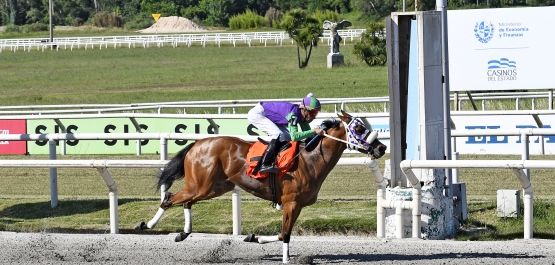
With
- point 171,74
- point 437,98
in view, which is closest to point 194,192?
point 437,98

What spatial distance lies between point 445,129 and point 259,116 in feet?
6.87

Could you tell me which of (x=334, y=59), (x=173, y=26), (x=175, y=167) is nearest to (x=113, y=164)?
(x=175, y=167)

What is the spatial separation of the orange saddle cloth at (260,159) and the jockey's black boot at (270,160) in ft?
0.13

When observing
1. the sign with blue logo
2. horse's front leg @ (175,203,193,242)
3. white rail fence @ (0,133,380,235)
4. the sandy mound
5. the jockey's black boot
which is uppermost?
the sandy mound

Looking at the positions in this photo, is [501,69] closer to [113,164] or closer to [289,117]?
[113,164]

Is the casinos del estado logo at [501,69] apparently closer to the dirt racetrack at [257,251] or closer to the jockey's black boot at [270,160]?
the dirt racetrack at [257,251]

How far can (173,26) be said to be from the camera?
248 ft

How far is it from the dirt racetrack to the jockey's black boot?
0.74 meters

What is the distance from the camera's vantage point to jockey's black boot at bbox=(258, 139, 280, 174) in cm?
765

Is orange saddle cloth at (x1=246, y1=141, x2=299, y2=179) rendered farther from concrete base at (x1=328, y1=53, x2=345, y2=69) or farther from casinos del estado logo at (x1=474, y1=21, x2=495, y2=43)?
concrete base at (x1=328, y1=53, x2=345, y2=69)

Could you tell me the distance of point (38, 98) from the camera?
103ft

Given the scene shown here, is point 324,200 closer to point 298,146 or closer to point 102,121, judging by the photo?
point 298,146

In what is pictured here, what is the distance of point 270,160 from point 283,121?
0.47 m

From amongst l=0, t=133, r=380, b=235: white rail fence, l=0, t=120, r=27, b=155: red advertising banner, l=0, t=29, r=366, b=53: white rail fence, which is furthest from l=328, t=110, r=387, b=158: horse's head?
l=0, t=29, r=366, b=53: white rail fence
